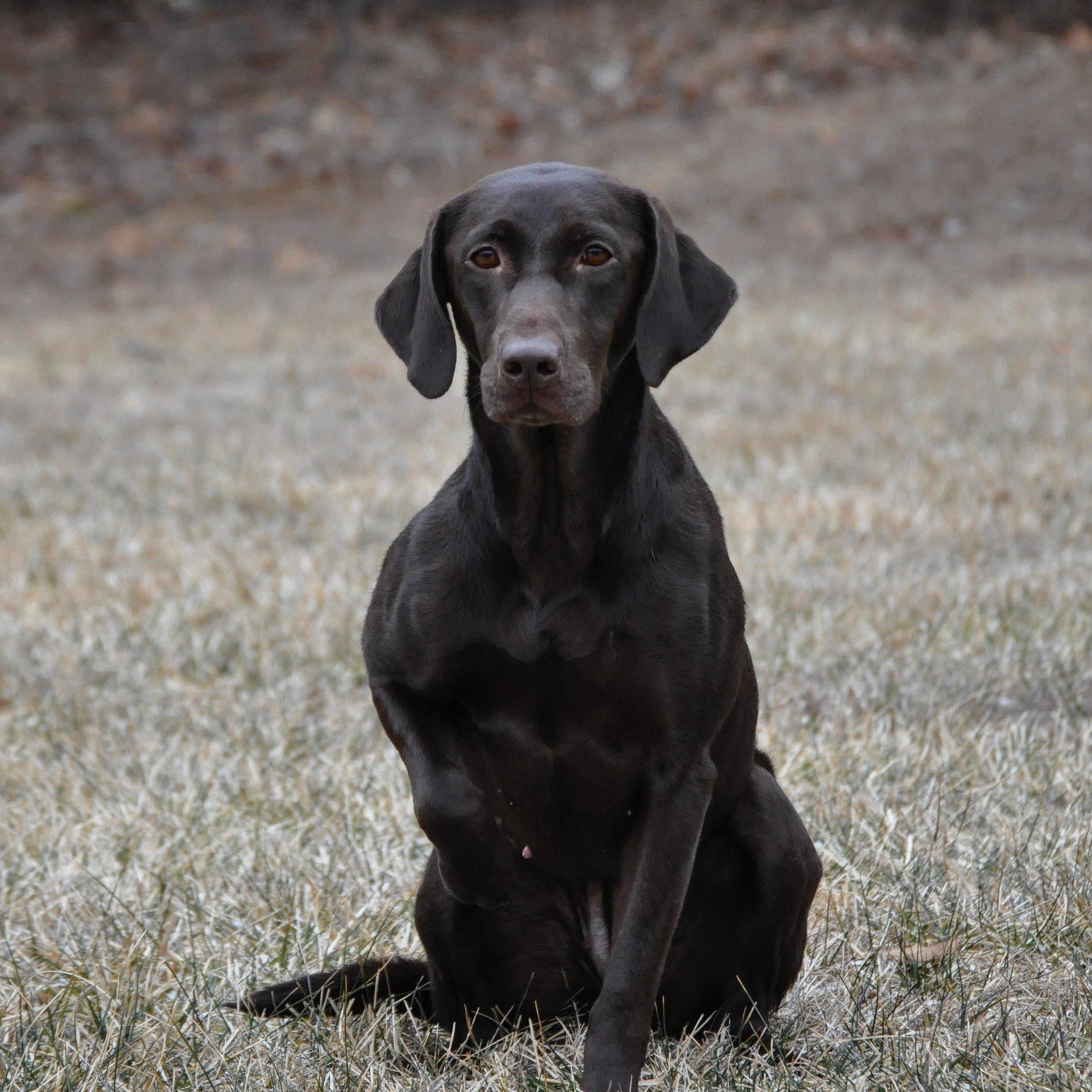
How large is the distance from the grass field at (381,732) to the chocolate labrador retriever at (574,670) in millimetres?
143

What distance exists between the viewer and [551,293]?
2473 mm

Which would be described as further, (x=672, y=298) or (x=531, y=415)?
(x=672, y=298)

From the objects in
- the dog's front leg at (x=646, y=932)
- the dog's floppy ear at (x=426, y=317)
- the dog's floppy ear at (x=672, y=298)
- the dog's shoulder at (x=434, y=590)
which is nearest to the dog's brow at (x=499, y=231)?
the dog's floppy ear at (x=426, y=317)

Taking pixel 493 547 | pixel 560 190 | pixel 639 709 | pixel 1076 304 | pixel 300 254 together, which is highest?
pixel 560 190

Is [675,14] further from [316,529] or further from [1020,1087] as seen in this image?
[1020,1087]

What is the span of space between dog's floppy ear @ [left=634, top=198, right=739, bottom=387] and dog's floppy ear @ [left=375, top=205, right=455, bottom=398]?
346 millimetres

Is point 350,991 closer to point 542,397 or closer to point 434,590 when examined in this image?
point 434,590

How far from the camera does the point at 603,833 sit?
99.0 inches

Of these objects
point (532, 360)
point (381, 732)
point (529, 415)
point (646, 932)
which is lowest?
point (381, 732)

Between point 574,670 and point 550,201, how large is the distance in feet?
2.61

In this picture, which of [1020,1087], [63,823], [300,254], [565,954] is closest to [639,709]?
[565,954]

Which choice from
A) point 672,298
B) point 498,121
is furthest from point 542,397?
point 498,121

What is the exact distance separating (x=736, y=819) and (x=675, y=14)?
2283cm

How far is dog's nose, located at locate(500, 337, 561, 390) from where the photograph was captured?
2332mm
